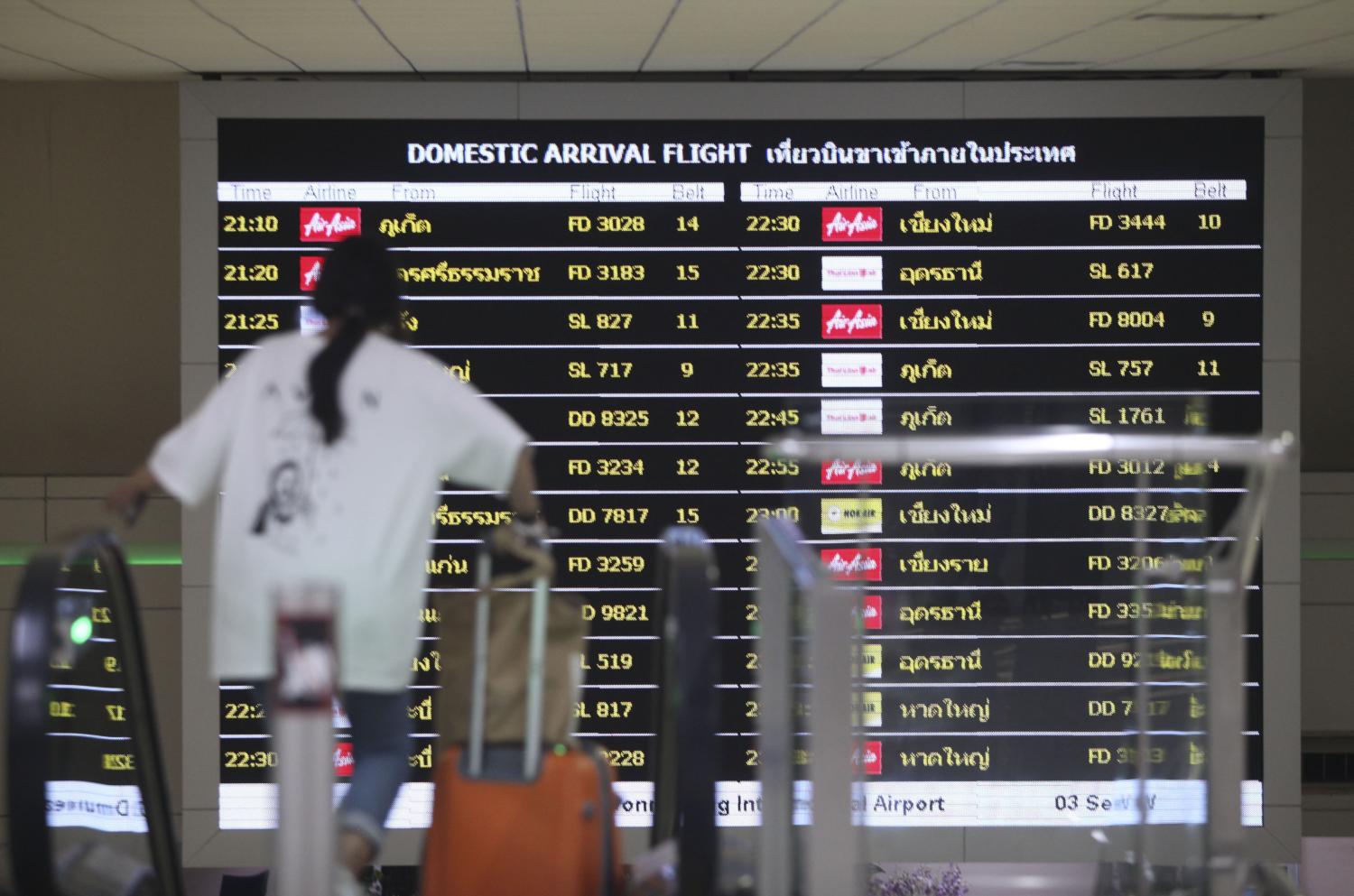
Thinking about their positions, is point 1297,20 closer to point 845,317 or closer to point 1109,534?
point 845,317

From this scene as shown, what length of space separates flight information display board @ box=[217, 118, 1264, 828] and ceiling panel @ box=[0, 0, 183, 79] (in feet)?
1.18

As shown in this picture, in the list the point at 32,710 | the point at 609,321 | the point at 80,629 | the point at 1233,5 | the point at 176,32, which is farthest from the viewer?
the point at 609,321

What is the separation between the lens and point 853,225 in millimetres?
5605

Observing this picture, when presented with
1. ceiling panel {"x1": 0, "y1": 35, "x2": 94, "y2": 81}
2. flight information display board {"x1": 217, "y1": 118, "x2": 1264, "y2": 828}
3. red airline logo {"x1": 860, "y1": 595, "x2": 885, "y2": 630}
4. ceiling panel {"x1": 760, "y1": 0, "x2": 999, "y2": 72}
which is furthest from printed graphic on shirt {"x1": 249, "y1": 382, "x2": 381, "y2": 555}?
ceiling panel {"x1": 0, "y1": 35, "x2": 94, "y2": 81}

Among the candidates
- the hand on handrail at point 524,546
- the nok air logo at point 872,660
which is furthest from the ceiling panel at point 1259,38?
the hand on handrail at point 524,546

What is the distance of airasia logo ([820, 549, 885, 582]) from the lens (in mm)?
2645

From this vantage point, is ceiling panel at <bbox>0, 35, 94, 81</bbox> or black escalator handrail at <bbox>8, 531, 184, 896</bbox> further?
ceiling panel at <bbox>0, 35, 94, 81</bbox>

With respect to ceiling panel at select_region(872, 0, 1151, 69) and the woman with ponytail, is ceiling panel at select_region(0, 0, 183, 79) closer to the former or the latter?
the woman with ponytail

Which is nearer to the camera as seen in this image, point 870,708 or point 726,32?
point 870,708

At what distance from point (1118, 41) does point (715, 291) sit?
161 cm

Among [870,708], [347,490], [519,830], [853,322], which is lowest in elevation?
[519,830]

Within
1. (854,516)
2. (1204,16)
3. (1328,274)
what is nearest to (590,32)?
(1204,16)

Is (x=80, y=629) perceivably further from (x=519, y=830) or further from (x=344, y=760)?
(x=344, y=760)

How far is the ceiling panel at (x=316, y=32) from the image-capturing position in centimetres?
Result: 455
